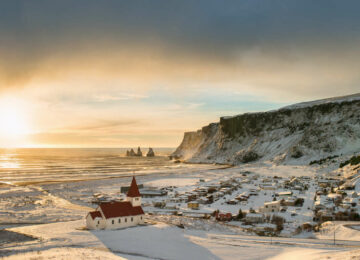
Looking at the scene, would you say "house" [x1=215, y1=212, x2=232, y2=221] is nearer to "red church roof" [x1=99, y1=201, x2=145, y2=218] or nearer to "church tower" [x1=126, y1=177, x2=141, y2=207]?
"church tower" [x1=126, y1=177, x2=141, y2=207]

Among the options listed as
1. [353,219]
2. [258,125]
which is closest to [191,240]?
[353,219]

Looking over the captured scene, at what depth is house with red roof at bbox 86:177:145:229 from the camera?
31156mm

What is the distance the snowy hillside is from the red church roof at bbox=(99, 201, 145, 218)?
282 feet

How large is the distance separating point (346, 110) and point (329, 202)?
87350 millimetres

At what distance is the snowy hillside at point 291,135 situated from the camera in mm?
110125

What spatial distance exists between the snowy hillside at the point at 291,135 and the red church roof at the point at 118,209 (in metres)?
85.9

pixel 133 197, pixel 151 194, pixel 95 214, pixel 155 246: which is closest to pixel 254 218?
pixel 133 197

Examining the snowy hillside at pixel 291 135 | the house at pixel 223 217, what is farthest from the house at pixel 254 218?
the snowy hillside at pixel 291 135

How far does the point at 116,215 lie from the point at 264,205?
71.2ft

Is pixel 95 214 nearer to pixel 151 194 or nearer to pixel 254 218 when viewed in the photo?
pixel 254 218

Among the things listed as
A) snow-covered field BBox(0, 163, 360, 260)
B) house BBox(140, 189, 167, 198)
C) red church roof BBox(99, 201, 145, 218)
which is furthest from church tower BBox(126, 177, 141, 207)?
house BBox(140, 189, 167, 198)

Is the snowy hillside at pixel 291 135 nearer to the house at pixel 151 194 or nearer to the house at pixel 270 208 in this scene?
the house at pixel 151 194

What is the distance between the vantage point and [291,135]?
423 ft

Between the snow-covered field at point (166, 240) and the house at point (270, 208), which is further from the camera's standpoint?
the house at point (270, 208)
